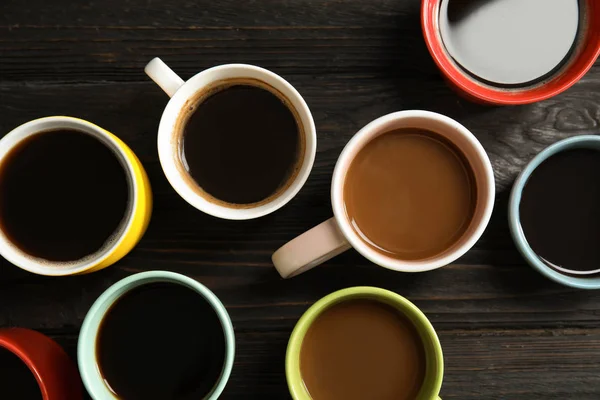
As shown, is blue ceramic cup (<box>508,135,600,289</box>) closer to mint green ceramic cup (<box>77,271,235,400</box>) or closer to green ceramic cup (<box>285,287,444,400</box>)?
green ceramic cup (<box>285,287,444,400</box>)

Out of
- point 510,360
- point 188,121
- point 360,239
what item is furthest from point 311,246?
point 510,360

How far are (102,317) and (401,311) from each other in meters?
0.50

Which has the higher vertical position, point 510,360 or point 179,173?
point 179,173

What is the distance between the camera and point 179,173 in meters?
1.02

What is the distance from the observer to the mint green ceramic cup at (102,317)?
940 mm

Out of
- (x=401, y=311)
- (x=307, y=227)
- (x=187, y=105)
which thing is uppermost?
(x=187, y=105)

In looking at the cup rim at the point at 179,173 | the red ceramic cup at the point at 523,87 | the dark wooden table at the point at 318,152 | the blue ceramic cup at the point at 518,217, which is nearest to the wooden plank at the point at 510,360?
the dark wooden table at the point at 318,152

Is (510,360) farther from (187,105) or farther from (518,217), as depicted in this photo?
(187,105)

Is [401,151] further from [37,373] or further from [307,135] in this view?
[37,373]

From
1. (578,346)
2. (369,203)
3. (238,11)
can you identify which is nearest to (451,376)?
(578,346)

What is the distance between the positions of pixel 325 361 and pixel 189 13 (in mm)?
664

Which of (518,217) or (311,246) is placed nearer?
(311,246)

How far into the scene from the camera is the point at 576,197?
1.06m

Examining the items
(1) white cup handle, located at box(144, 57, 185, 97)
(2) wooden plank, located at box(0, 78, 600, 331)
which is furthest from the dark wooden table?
(1) white cup handle, located at box(144, 57, 185, 97)
